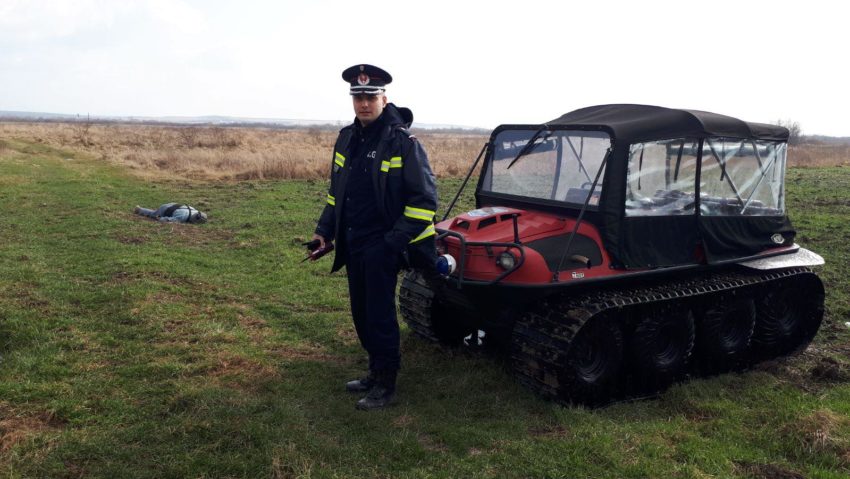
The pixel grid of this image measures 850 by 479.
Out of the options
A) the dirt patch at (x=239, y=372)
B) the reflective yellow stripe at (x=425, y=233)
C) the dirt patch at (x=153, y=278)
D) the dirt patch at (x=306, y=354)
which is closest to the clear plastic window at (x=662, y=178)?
the reflective yellow stripe at (x=425, y=233)

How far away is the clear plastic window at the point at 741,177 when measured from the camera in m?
5.95

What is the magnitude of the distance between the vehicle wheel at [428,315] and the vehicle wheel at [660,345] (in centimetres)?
155

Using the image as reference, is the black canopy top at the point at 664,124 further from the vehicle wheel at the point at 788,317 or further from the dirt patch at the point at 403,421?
the dirt patch at the point at 403,421

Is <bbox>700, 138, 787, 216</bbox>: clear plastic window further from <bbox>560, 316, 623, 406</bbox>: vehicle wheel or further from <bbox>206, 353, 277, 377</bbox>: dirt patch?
<bbox>206, 353, 277, 377</bbox>: dirt patch

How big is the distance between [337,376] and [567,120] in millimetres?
3248

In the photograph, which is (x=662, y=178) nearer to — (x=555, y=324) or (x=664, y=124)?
(x=664, y=124)

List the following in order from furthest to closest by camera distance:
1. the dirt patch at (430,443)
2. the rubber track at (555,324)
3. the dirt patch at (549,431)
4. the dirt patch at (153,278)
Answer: the dirt patch at (153,278)
the rubber track at (555,324)
the dirt patch at (549,431)
the dirt patch at (430,443)

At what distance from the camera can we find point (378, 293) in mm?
4852

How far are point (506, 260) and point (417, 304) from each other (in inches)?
64.5

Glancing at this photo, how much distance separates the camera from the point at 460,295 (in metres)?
5.50

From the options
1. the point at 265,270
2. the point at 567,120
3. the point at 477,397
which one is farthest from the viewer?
the point at 265,270

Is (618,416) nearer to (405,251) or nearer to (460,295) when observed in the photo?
(460,295)

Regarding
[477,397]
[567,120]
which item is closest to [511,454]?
[477,397]

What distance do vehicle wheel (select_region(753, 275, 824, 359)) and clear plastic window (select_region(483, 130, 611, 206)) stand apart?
2293 mm
